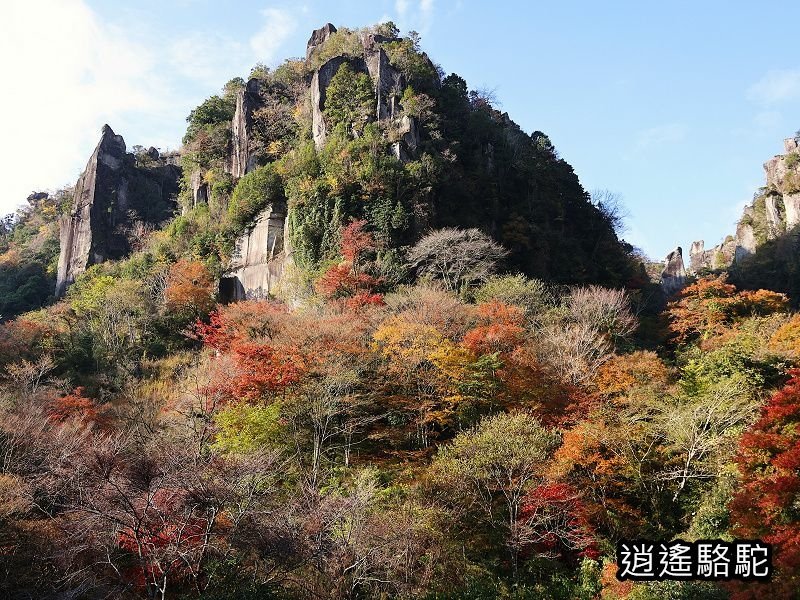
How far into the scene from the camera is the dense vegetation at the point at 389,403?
42.7ft

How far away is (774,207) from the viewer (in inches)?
2047

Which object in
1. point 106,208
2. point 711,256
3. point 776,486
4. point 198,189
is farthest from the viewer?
point 711,256

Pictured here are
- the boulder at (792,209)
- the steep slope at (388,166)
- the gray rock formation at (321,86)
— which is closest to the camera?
the steep slope at (388,166)

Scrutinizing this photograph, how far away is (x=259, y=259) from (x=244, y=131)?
34.7 ft

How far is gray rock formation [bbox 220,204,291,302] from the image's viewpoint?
35125 mm

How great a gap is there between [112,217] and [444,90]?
28.2 metres

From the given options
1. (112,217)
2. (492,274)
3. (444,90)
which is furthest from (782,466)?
(112,217)

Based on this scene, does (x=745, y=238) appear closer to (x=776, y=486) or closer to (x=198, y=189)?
(x=198, y=189)

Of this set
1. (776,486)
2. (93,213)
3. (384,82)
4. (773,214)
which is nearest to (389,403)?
(776,486)

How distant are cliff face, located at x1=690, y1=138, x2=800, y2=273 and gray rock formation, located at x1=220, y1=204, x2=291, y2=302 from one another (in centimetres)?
3892

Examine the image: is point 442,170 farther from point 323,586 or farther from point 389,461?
point 323,586

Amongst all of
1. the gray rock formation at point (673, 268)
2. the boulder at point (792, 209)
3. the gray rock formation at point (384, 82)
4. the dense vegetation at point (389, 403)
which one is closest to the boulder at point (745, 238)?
the boulder at point (792, 209)

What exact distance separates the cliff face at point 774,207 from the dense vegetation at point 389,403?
1967cm

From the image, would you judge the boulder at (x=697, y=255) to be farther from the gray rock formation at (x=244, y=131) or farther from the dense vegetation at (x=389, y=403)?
the gray rock formation at (x=244, y=131)
